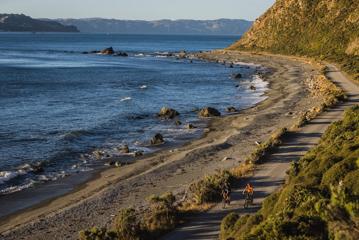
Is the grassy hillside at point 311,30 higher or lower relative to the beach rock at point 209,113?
higher

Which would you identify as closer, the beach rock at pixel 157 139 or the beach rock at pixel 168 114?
the beach rock at pixel 157 139

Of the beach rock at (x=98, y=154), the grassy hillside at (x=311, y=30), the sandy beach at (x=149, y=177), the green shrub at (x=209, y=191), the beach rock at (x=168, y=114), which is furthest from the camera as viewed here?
the grassy hillside at (x=311, y=30)

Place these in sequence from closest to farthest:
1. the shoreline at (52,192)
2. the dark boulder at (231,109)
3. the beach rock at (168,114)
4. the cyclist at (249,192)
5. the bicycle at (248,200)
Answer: the cyclist at (249,192) < the bicycle at (248,200) < the shoreline at (52,192) < the beach rock at (168,114) < the dark boulder at (231,109)

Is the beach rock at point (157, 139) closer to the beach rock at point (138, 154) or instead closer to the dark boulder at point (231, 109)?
the beach rock at point (138, 154)

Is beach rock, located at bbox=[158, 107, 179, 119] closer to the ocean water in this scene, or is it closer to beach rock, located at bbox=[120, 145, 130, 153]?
the ocean water

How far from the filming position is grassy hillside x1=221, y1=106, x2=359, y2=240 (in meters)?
14.1

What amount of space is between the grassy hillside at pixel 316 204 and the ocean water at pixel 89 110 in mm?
18903

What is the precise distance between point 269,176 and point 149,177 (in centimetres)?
924

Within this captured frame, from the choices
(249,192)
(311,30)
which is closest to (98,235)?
(249,192)

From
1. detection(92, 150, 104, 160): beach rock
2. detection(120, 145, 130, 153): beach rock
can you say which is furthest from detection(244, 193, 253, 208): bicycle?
detection(120, 145, 130, 153): beach rock

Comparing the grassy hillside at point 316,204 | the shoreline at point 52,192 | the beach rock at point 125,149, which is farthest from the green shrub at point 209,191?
the beach rock at point 125,149

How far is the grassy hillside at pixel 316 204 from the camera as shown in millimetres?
14062

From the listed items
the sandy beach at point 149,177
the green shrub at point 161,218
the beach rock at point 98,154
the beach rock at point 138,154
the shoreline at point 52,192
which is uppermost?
the green shrub at point 161,218

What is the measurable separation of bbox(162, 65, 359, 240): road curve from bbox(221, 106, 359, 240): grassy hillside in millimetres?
1544
